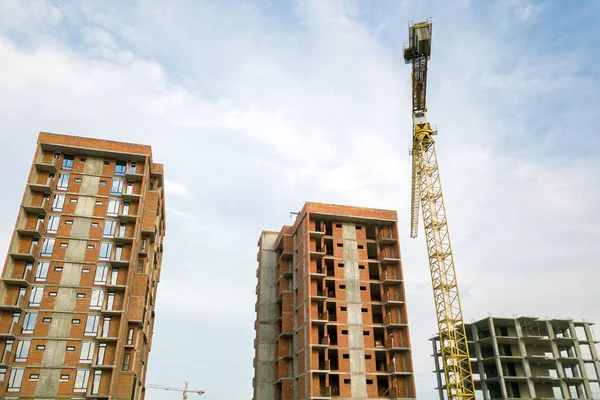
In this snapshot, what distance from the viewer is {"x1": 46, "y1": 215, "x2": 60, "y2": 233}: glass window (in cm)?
5578

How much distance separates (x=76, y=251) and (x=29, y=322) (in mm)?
8718

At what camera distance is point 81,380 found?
161 ft

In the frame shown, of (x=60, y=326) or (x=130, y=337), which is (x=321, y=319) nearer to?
(x=130, y=337)

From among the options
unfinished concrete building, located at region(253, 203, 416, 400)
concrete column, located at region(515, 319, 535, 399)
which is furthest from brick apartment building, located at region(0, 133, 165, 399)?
concrete column, located at region(515, 319, 535, 399)

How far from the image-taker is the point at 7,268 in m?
52.0

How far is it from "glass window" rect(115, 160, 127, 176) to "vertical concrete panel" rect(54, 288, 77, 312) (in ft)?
51.4

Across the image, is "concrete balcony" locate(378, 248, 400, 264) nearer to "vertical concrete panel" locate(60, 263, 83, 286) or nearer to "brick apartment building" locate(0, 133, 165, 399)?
"brick apartment building" locate(0, 133, 165, 399)

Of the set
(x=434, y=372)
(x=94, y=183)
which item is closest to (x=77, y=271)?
(x=94, y=183)

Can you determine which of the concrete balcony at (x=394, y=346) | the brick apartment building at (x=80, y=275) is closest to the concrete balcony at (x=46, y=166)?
the brick apartment building at (x=80, y=275)

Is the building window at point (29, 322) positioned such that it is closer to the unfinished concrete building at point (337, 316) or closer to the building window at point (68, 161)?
the building window at point (68, 161)

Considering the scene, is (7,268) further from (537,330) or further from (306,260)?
(537,330)

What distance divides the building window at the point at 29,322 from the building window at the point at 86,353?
17.9 feet

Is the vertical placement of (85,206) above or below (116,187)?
→ below

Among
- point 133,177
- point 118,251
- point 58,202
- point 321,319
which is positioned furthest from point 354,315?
point 58,202
